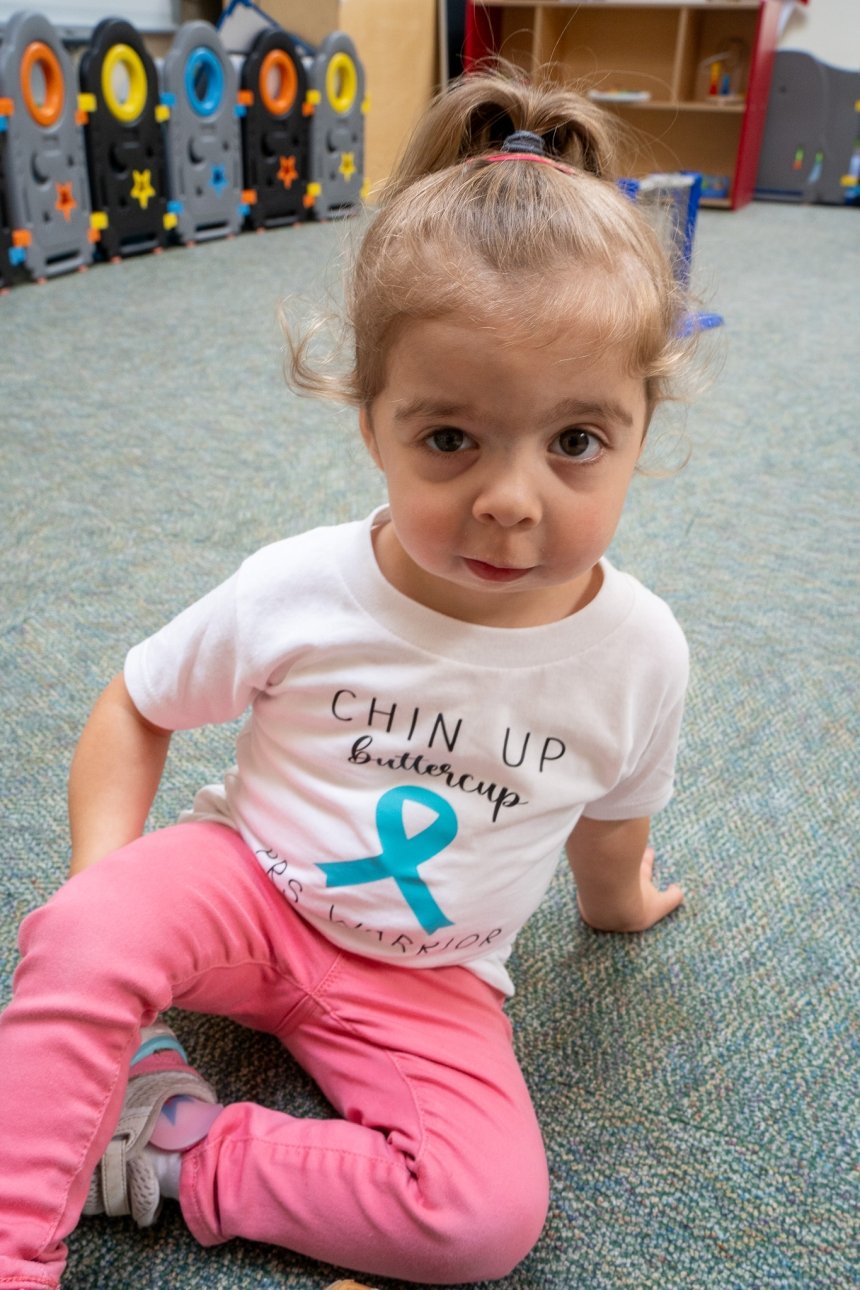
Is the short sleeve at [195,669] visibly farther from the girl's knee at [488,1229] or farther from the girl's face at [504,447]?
the girl's knee at [488,1229]

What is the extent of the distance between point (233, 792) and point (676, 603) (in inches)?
25.3

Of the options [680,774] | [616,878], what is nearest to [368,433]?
[616,878]

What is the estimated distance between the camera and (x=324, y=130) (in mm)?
3092

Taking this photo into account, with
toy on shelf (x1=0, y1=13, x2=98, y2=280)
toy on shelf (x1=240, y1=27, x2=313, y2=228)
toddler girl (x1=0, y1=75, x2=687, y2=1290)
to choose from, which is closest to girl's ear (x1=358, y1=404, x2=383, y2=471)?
toddler girl (x1=0, y1=75, x2=687, y2=1290)

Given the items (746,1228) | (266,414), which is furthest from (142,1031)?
(266,414)

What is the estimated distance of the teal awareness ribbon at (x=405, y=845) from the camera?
23.7 inches

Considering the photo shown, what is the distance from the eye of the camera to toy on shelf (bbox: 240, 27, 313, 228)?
2809 millimetres

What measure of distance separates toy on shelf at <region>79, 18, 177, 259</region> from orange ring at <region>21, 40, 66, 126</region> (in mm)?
90

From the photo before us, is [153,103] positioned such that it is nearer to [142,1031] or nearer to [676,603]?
[676,603]

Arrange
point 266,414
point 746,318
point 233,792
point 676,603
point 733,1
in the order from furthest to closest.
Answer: point 733,1, point 746,318, point 266,414, point 676,603, point 233,792

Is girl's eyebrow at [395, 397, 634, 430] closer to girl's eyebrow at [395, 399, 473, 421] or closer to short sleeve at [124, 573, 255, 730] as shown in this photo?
girl's eyebrow at [395, 399, 473, 421]

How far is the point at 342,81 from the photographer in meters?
3.14

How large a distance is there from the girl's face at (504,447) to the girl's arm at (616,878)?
0.73 feet

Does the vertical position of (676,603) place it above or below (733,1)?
below
